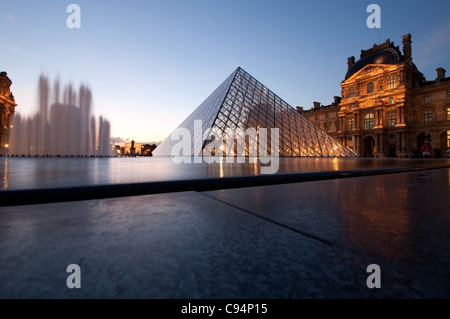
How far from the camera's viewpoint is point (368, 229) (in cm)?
84

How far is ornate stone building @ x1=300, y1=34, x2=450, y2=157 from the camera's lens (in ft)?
79.7

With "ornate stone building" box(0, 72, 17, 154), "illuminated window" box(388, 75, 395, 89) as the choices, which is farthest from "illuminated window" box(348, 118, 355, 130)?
"ornate stone building" box(0, 72, 17, 154)

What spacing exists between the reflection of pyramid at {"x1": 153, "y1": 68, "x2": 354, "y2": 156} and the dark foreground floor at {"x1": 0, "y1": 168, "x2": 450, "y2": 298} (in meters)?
8.82

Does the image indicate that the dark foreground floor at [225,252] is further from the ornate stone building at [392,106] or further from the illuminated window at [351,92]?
the illuminated window at [351,92]

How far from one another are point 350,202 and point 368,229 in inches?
22.2

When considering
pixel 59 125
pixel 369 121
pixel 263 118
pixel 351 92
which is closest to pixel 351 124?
pixel 369 121

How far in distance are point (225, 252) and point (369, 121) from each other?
35.5 meters

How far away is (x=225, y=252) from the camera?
62 centimetres

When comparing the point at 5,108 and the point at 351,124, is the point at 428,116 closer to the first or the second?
the point at 351,124

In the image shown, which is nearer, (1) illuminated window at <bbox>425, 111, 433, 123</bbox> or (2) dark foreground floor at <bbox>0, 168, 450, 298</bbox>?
(2) dark foreground floor at <bbox>0, 168, 450, 298</bbox>

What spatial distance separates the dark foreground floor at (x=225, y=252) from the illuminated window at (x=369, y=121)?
3416cm

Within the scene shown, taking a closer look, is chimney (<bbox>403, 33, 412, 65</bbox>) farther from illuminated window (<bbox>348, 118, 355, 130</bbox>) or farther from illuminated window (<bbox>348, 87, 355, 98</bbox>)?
illuminated window (<bbox>348, 118, 355, 130</bbox>)

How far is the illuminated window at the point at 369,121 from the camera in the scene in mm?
28603
